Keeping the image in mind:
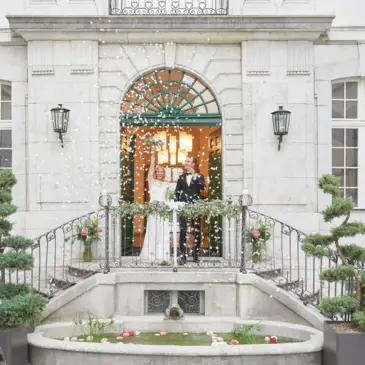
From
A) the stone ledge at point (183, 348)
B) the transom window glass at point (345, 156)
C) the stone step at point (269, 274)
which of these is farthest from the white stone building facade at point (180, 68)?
the stone ledge at point (183, 348)

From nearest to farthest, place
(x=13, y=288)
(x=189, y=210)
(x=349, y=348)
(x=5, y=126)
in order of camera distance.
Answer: (x=349, y=348), (x=13, y=288), (x=189, y=210), (x=5, y=126)

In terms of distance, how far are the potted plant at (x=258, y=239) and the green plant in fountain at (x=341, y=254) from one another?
10.8 ft

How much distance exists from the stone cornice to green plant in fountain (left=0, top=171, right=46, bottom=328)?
15.5 feet

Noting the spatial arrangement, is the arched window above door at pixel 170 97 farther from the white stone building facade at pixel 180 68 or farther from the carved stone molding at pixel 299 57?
the carved stone molding at pixel 299 57

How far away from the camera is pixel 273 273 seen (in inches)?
419

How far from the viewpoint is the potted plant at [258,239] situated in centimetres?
1176

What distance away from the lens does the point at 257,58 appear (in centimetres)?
1273

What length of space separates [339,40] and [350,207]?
19.5 feet

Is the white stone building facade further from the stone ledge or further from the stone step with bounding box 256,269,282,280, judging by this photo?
the stone ledge

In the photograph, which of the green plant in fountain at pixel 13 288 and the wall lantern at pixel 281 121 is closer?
the green plant in fountain at pixel 13 288

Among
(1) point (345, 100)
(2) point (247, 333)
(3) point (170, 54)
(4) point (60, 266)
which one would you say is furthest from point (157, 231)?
(1) point (345, 100)

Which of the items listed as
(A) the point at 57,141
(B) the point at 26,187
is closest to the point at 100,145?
(A) the point at 57,141

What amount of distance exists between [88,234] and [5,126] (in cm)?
329

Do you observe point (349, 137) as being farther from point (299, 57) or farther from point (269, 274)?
point (269, 274)
